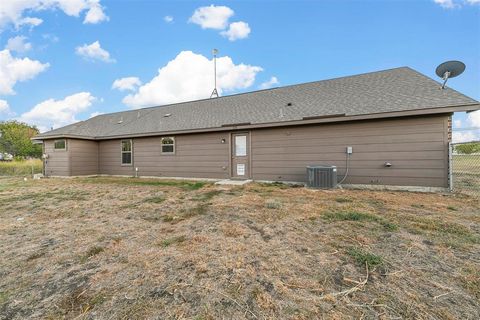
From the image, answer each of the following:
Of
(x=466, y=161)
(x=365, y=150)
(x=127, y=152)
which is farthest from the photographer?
(x=127, y=152)

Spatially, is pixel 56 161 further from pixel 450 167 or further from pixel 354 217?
pixel 450 167

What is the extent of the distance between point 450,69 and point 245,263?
8.26 metres

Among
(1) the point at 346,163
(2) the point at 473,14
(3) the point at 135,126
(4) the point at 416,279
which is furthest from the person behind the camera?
(3) the point at 135,126

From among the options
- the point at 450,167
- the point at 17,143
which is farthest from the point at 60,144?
the point at 17,143

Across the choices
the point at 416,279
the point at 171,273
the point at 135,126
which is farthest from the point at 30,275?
the point at 135,126

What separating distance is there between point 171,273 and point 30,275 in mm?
1405

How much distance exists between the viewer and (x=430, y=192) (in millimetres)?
5871

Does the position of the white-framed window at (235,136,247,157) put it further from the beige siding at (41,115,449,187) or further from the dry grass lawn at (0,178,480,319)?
the dry grass lawn at (0,178,480,319)

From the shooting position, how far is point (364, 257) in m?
2.31

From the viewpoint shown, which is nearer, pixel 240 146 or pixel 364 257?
pixel 364 257

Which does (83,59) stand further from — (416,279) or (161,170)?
(416,279)

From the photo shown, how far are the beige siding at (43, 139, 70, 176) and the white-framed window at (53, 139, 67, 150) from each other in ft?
0.56

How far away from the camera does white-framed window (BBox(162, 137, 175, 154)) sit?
33.0 ft

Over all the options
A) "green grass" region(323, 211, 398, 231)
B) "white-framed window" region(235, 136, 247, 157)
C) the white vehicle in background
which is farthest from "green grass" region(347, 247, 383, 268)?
the white vehicle in background
